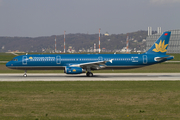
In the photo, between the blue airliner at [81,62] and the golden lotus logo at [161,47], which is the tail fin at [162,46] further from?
the blue airliner at [81,62]

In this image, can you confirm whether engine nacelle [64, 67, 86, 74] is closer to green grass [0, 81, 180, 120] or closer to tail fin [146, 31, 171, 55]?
tail fin [146, 31, 171, 55]

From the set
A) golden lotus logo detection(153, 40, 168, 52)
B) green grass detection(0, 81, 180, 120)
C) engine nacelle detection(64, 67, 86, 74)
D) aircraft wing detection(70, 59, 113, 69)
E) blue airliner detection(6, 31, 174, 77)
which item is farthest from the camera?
golden lotus logo detection(153, 40, 168, 52)

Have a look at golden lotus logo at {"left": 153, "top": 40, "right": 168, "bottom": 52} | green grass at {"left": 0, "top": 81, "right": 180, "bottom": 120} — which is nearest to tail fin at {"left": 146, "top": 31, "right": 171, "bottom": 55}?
golden lotus logo at {"left": 153, "top": 40, "right": 168, "bottom": 52}

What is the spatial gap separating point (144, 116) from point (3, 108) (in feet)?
31.7

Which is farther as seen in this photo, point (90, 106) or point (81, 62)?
point (81, 62)

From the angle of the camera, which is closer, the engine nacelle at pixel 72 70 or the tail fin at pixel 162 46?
the engine nacelle at pixel 72 70

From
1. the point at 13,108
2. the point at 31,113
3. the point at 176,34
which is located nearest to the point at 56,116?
the point at 31,113

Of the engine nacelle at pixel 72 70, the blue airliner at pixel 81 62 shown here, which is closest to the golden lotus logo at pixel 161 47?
the blue airliner at pixel 81 62

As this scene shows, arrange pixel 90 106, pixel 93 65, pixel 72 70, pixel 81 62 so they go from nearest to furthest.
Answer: pixel 90 106
pixel 72 70
pixel 93 65
pixel 81 62

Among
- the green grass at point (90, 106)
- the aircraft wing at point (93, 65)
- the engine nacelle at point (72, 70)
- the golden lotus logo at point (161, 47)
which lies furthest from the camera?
the golden lotus logo at point (161, 47)

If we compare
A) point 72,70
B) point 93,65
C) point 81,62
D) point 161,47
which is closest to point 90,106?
point 72,70

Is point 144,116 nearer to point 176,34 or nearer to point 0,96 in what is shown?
point 0,96

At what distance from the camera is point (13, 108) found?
702 inches

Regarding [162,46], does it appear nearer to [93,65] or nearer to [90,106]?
[93,65]
